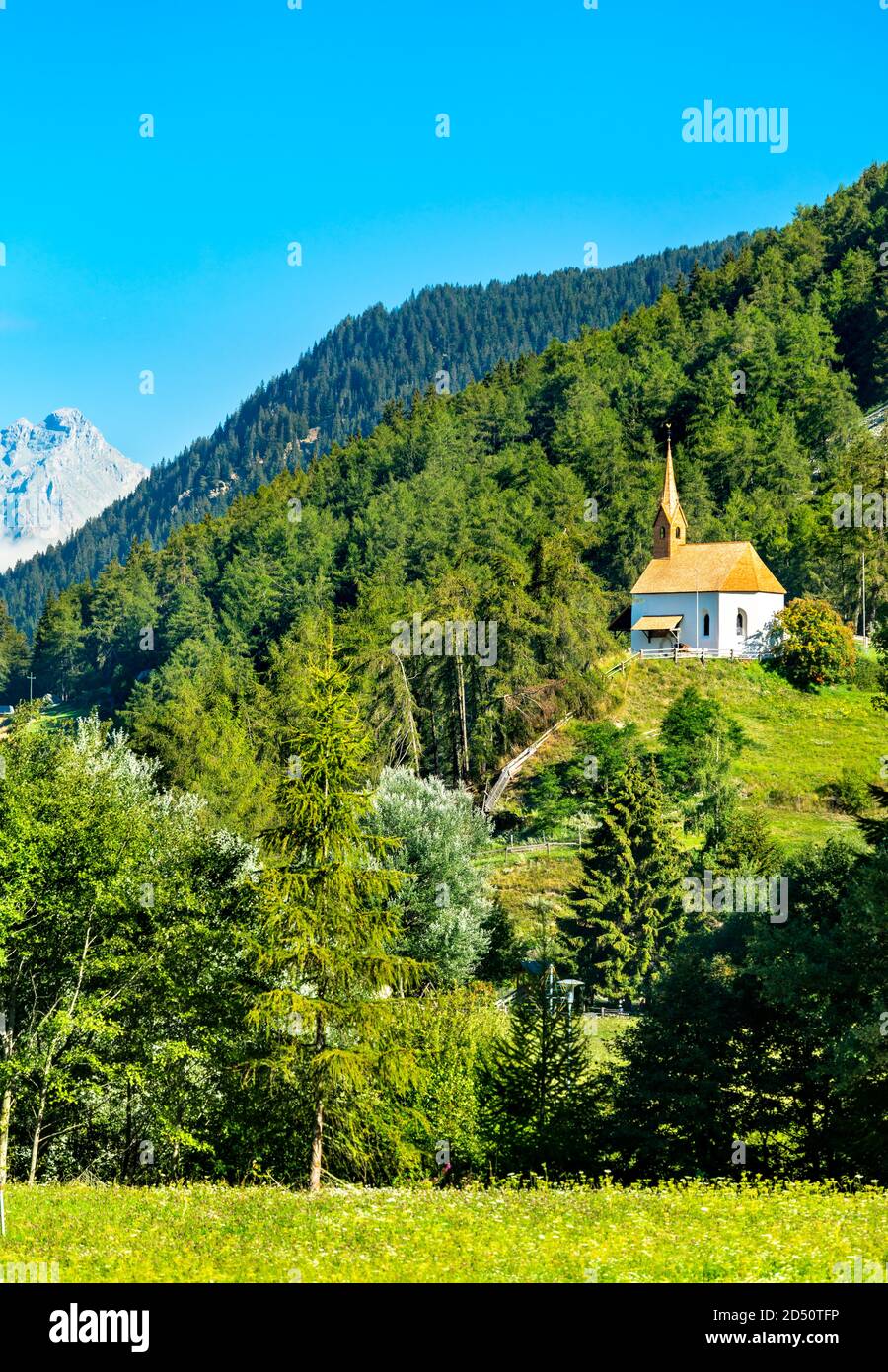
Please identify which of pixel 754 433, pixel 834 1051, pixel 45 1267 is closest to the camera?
pixel 45 1267

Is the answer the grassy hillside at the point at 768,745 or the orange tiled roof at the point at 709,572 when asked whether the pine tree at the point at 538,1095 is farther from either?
the orange tiled roof at the point at 709,572

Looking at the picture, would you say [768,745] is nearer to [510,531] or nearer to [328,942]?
[328,942]

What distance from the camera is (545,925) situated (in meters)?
43.4

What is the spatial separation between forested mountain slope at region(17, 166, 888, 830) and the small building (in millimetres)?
3305

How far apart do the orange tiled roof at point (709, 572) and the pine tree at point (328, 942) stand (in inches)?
1804

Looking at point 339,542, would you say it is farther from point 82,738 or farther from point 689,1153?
point 689,1153

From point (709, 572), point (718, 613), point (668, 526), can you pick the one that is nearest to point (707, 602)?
point (718, 613)

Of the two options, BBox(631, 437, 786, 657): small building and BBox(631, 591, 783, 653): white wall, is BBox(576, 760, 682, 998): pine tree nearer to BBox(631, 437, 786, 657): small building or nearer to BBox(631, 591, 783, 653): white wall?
BBox(631, 591, 783, 653): white wall

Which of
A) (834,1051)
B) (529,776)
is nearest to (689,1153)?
(834,1051)

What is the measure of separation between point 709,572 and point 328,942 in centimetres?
4825

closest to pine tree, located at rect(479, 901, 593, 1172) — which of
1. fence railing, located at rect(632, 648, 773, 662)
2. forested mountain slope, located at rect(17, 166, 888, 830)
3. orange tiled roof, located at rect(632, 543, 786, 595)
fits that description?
forested mountain slope, located at rect(17, 166, 888, 830)

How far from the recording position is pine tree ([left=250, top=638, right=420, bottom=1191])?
19453mm
